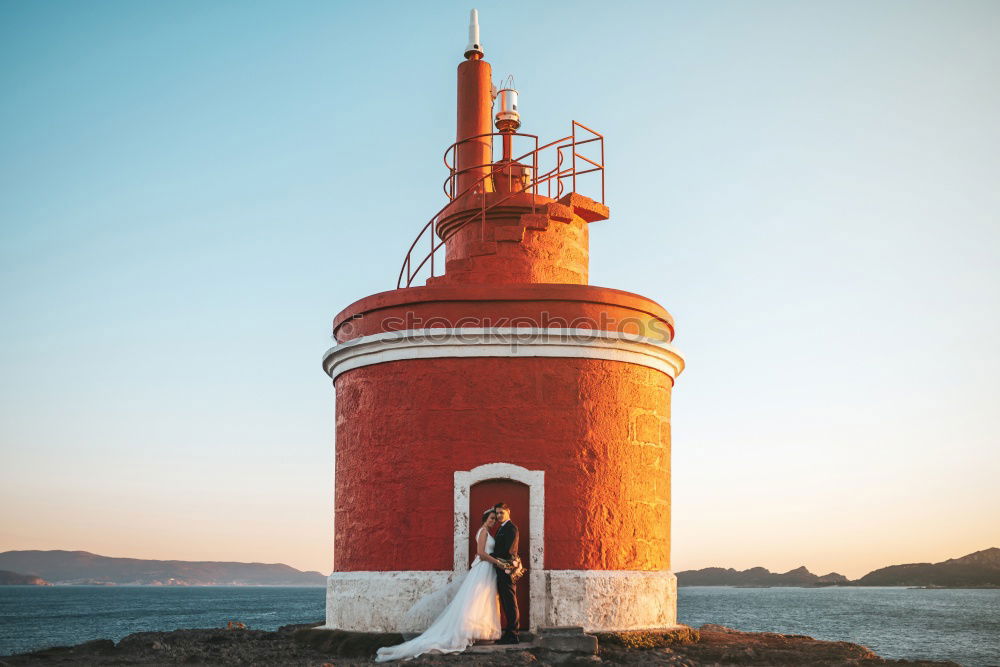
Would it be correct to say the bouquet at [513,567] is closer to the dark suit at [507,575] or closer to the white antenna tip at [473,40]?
the dark suit at [507,575]

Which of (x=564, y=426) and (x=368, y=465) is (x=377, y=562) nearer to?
(x=368, y=465)

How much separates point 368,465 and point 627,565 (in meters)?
3.38

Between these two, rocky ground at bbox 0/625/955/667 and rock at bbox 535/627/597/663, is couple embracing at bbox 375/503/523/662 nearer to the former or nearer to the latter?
rocky ground at bbox 0/625/955/667

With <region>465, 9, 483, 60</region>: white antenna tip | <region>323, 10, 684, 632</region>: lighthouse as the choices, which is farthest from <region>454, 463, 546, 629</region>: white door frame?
<region>465, 9, 483, 60</region>: white antenna tip

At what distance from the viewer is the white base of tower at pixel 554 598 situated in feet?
37.4

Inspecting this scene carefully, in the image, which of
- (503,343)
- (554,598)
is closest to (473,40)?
(503,343)

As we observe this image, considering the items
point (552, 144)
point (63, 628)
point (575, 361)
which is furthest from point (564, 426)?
point (63, 628)

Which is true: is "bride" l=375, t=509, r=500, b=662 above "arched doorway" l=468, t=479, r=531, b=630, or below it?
below

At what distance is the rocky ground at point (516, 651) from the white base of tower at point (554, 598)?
26 centimetres

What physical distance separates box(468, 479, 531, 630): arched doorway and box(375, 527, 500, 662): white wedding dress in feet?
1.91

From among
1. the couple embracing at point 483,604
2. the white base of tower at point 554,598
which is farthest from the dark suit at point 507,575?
the white base of tower at point 554,598

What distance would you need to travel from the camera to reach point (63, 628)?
159 ft

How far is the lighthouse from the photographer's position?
11586 mm

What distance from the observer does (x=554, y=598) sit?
37.4 ft
